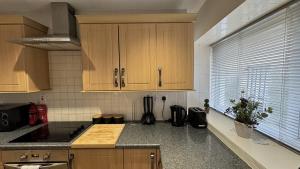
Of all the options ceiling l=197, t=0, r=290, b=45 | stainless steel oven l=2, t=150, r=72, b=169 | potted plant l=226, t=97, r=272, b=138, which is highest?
ceiling l=197, t=0, r=290, b=45

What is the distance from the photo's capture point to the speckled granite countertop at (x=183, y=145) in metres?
1.26

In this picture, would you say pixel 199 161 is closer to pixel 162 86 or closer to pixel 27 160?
pixel 162 86

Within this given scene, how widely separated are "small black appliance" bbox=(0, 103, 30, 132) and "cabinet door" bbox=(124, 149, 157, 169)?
1.33 meters

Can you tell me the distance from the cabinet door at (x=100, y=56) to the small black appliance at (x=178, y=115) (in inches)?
27.3

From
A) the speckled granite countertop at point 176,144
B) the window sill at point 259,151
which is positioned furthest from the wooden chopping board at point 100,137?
the window sill at point 259,151

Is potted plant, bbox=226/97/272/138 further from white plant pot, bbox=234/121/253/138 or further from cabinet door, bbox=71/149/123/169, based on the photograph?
cabinet door, bbox=71/149/123/169

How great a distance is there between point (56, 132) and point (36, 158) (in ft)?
1.19

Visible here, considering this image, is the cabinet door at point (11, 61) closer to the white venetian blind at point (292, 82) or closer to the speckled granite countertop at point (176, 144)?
the speckled granite countertop at point (176, 144)

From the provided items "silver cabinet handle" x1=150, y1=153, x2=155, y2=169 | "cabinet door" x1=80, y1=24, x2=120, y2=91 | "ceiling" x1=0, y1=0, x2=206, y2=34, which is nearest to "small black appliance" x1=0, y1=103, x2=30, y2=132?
"cabinet door" x1=80, y1=24, x2=120, y2=91

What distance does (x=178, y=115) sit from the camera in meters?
2.09

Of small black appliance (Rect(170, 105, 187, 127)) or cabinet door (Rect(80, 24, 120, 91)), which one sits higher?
cabinet door (Rect(80, 24, 120, 91))

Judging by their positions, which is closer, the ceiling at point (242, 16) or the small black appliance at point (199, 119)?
the ceiling at point (242, 16)

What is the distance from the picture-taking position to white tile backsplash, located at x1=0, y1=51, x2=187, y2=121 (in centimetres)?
227

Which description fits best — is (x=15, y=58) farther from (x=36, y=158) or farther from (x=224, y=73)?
(x=224, y=73)
